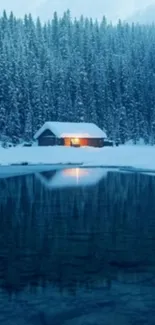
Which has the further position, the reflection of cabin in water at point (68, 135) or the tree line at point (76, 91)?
the tree line at point (76, 91)

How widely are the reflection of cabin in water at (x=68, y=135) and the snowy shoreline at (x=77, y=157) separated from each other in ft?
40.0

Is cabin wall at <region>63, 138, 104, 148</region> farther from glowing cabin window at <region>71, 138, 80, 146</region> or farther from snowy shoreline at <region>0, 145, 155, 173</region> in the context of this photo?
snowy shoreline at <region>0, 145, 155, 173</region>

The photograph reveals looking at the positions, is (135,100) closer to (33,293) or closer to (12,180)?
(12,180)

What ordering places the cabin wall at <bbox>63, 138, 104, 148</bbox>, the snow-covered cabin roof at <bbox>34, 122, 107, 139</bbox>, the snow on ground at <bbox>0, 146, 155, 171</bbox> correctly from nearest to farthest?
the snow on ground at <bbox>0, 146, 155, 171</bbox>, the snow-covered cabin roof at <bbox>34, 122, 107, 139</bbox>, the cabin wall at <bbox>63, 138, 104, 148</bbox>

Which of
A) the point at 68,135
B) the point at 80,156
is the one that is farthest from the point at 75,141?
the point at 80,156

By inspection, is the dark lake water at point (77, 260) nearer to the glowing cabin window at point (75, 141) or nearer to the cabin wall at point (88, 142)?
the glowing cabin window at point (75, 141)

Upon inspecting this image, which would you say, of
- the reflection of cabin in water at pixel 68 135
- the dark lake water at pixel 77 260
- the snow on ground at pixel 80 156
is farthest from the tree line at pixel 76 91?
the dark lake water at pixel 77 260

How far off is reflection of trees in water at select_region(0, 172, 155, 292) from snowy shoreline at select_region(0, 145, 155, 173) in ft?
90.0

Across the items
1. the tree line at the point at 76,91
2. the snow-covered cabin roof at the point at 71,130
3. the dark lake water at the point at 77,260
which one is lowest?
the dark lake water at the point at 77,260

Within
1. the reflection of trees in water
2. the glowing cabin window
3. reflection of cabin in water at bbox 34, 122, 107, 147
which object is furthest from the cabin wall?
the reflection of trees in water

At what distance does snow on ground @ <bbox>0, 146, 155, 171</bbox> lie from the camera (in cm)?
5750

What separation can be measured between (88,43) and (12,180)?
289ft

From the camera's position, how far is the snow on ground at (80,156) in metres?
57.5

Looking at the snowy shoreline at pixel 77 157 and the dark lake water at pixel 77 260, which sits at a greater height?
the snowy shoreline at pixel 77 157
